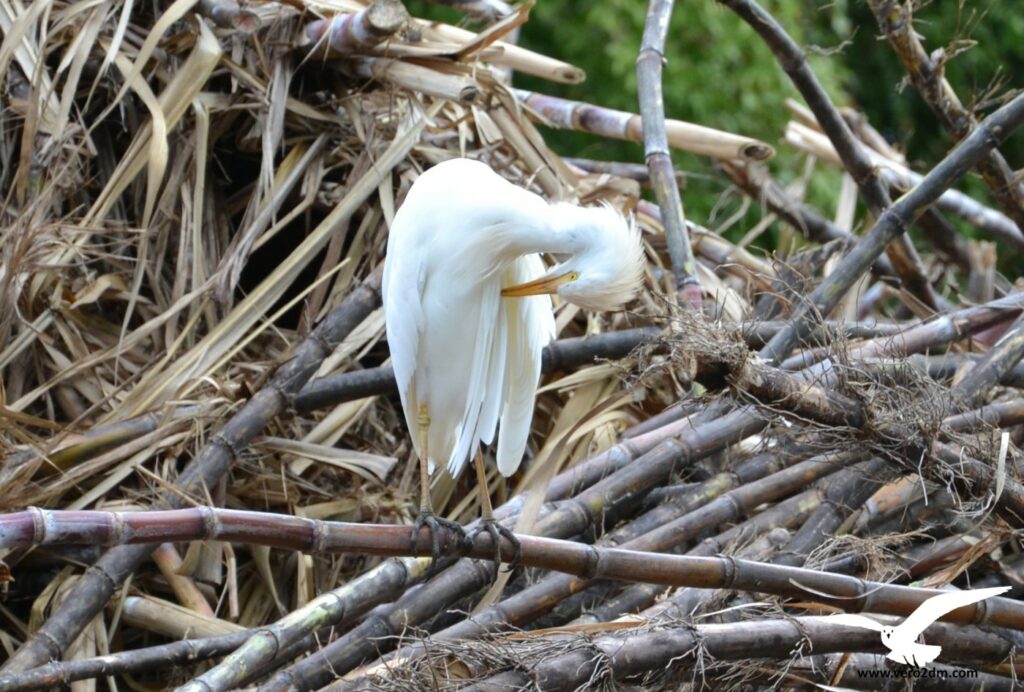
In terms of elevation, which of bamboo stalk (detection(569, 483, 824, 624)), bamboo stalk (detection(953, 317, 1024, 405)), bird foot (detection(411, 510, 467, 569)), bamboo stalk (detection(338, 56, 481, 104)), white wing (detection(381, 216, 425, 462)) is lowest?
bamboo stalk (detection(569, 483, 824, 624))

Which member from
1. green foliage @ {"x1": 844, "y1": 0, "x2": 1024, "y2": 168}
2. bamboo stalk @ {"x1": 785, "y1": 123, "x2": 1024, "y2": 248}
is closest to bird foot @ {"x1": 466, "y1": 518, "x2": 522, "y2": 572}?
bamboo stalk @ {"x1": 785, "y1": 123, "x2": 1024, "y2": 248}

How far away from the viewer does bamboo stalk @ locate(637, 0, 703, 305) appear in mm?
3439

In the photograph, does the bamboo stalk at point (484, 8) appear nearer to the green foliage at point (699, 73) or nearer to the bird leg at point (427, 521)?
the bird leg at point (427, 521)

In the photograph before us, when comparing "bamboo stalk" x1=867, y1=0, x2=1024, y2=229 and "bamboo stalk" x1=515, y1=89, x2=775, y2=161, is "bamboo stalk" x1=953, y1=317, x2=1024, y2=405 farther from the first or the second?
"bamboo stalk" x1=515, y1=89, x2=775, y2=161

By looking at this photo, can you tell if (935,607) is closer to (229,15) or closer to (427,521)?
(427,521)

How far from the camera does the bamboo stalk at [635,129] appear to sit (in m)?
3.75

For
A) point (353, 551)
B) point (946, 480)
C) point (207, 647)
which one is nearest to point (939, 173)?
point (946, 480)

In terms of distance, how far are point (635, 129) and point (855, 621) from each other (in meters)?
2.11

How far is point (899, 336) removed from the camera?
10.6ft

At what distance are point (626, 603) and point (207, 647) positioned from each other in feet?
3.13

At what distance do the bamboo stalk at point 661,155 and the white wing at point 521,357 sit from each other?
1.72 ft

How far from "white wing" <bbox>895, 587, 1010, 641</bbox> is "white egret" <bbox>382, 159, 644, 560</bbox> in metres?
0.82

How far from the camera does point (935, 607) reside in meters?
2.25

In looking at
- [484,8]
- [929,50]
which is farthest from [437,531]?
[929,50]
